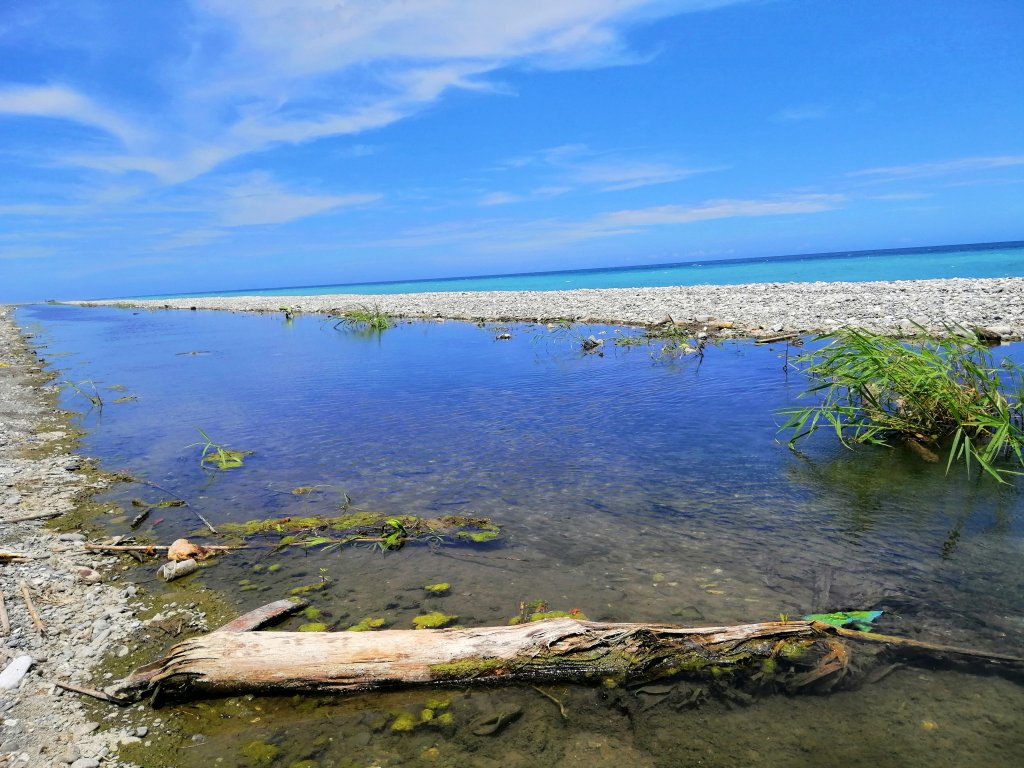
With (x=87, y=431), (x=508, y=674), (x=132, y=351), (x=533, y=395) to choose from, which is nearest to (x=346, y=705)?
(x=508, y=674)

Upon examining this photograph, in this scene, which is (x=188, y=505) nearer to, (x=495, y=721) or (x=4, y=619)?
(x=4, y=619)

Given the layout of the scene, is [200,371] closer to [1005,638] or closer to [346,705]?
[346,705]

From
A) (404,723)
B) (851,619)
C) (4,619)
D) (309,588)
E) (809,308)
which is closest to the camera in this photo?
(404,723)

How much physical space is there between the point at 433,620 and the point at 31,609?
10.2 feet

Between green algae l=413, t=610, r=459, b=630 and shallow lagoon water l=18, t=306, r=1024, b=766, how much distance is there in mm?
77

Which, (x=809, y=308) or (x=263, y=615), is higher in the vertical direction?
(x=809, y=308)

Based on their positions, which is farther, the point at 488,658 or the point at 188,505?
the point at 188,505

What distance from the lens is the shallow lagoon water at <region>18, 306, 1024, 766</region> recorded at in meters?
3.46

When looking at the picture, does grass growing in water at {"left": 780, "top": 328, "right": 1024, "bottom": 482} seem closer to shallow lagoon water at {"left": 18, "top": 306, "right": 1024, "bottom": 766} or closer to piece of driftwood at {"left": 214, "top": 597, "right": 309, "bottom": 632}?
shallow lagoon water at {"left": 18, "top": 306, "right": 1024, "bottom": 766}

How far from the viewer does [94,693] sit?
3869 mm

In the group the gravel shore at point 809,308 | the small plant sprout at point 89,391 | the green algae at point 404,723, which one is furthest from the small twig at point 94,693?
the gravel shore at point 809,308

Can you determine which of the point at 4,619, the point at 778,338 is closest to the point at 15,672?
the point at 4,619

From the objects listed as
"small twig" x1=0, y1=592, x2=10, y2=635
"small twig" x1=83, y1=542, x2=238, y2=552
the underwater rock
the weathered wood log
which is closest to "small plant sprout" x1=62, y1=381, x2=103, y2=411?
"small twig" x1=83, y1=542, x2=238, y2=552

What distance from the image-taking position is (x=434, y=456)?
8844 millimetres
